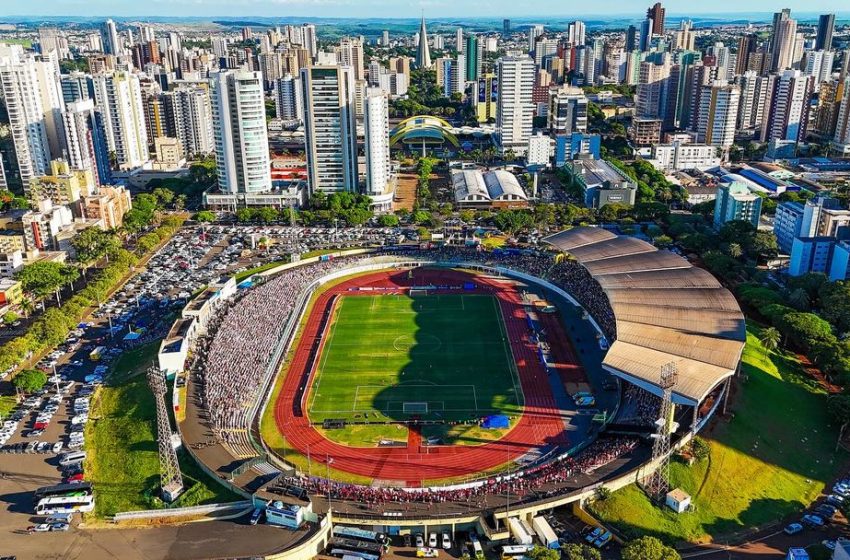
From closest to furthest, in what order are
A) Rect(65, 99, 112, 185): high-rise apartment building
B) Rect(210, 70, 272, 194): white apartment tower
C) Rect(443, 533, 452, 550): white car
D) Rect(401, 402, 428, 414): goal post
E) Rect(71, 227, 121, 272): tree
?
Rect(443, 533, 452, 550): white car → Rect(401, 402, 428, 414): goal post → Rect(71, 227, 121, 272): tree → Rect(210, 70, 272, 194): white apartment tower → Rect(65, 99, 112, 185): high-rise apartment building

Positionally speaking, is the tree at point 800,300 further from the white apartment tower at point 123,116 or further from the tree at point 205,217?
the white apartment tower at point 123,116

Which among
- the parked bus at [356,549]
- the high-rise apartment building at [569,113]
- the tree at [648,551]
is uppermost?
the high-rise apartment building at [569,113]

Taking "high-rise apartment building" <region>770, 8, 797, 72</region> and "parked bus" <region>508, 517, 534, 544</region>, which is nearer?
"parked bus" <region>508, 517, 534, 544</region>

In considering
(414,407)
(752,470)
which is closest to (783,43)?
(752,470)

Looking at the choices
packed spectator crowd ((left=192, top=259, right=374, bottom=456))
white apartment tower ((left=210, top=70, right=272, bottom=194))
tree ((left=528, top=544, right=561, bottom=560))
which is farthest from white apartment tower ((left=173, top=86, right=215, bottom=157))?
tree ((left=528, top=544, right=561, bottom=560))

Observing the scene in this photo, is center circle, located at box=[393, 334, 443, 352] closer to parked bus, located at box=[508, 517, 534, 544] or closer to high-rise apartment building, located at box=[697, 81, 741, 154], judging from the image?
parked bus, located at box=[508, 517, 534, 544]

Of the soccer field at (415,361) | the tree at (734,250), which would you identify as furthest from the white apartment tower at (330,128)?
the tree at (734,250)

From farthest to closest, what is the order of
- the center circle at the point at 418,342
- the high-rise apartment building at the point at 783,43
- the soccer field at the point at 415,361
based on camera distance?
1. the high-rise apartment building at the point at 783,43
2. the center circle at the point at 418,342
3. the soccer field at the point at 415,361

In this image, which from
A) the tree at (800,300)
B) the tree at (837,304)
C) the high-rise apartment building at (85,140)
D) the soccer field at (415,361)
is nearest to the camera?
the soccer field at (415,361)
